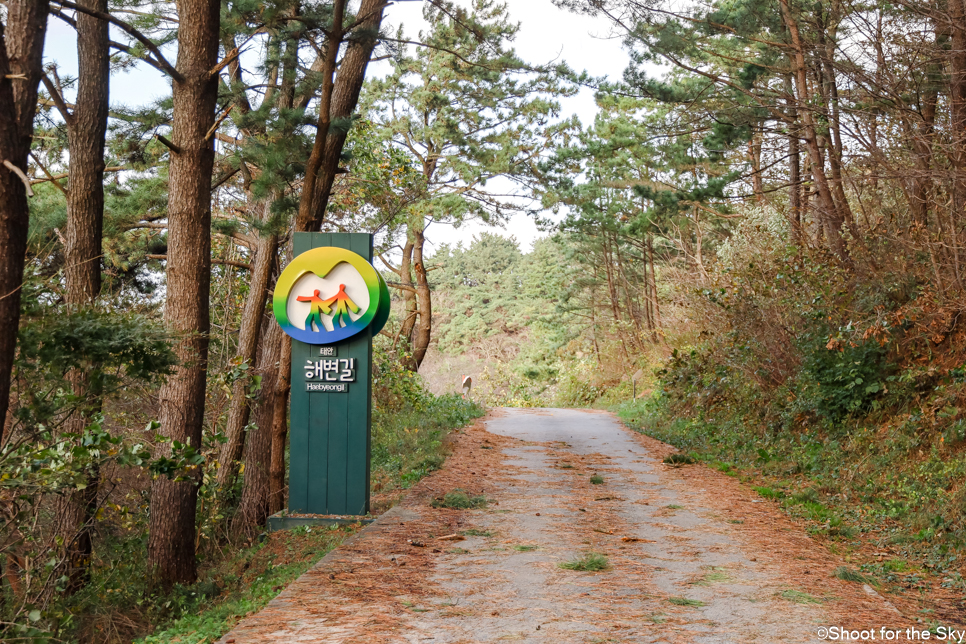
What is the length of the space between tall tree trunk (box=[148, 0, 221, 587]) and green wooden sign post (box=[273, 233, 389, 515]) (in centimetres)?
104

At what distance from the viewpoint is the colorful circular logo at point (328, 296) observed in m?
7.71

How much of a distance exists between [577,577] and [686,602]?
2.85 ft

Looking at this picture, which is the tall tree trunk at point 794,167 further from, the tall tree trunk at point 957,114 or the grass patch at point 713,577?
the grass patch at point 713,577

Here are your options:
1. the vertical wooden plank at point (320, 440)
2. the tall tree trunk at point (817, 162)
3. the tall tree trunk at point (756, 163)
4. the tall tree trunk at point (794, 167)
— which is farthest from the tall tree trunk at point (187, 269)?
the tall tree trunk at point (756, 163)

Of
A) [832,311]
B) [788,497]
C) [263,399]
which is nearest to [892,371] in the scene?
[832,311]

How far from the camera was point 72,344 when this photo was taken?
5.42m

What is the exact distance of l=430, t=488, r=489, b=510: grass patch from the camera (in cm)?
795

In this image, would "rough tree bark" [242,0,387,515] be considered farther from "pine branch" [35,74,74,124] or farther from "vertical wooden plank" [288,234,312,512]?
"pine branch" [35,74,74,124]

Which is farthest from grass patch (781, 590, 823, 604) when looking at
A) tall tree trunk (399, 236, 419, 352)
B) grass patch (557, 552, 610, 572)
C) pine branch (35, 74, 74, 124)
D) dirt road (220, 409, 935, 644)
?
tall tree trunk (399, 236, 419, 352)

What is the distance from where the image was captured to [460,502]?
7.99 meters

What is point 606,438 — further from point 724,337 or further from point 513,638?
point 513,638

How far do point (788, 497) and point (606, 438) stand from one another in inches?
247

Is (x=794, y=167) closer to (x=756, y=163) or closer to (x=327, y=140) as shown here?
(x=756, y=163)

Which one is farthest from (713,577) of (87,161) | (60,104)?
(60,104)
